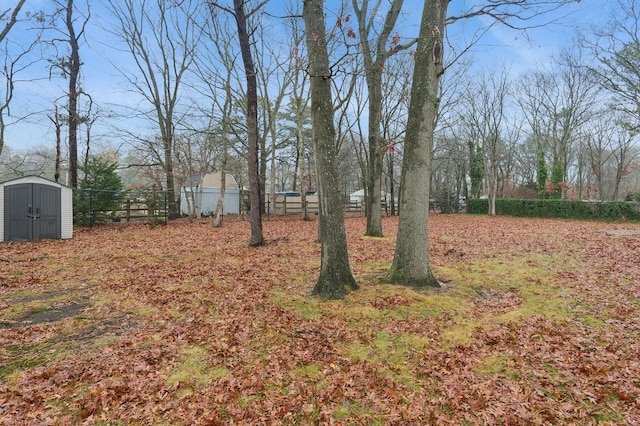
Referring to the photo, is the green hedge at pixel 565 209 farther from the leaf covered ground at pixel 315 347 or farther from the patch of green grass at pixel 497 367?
the patch of green grass at pixel 497 367

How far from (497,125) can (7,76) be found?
2871 cm

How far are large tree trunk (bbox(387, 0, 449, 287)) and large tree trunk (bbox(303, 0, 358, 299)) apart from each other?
3.41 feet

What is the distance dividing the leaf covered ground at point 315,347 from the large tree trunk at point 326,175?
1.10 ft

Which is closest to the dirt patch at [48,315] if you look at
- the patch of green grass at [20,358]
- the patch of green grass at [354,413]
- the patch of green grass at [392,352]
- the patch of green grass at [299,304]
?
the patch of green grass at [20,358]

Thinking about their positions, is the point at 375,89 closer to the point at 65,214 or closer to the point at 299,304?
the point at 299,304

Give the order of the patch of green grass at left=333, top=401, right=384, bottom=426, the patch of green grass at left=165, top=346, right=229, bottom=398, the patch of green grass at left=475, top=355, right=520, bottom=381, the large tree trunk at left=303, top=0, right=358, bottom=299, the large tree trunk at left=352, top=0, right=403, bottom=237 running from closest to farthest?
the patch of green grass at left=333, top=401, right=384, bottom=426 < the patch of green grass at left=165, top=346, right=229, bottom=398 < the patch of green grass at left=475, top=355, right=520, bottom=381 < the large tree trunk at left=303, top=0, right=358, bottom=299 < the large tree trunk at left=352, top=0, right=403, bottom=237

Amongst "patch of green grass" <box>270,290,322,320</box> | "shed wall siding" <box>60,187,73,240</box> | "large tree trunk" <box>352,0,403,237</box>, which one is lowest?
"patch of green grass" <box>270,290,322,320</box>

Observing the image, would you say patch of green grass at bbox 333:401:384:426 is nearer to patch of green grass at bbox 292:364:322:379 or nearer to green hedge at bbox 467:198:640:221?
patch of green grass at bbox 292:364:322:379

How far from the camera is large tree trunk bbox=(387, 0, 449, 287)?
4.99 metres

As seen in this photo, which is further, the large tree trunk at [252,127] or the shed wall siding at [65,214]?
the shed wall siding at [65,214]

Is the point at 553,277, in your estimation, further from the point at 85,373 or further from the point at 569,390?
the point at 85,373

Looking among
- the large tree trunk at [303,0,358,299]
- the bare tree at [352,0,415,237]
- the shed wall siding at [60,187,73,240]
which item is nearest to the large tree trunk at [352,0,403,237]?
the bare tree at [352,0,415,237]

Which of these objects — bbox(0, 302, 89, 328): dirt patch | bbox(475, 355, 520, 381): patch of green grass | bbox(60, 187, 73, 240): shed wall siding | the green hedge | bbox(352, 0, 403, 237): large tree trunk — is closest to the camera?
bbox(475, 355, 520, 381): patch of green grass

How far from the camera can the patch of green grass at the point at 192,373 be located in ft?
9.23
